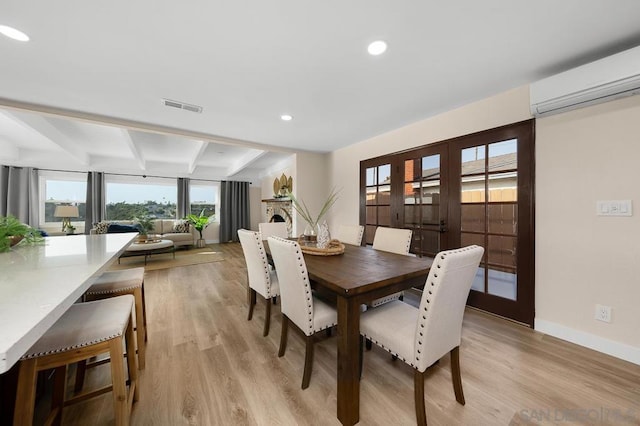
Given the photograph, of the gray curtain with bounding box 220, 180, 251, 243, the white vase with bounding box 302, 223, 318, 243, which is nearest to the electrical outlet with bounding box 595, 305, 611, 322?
the white vase with bounding box 302, 223, 318, 243

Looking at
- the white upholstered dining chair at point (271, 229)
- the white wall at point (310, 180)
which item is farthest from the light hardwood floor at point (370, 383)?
the white wall at point (310, 180)

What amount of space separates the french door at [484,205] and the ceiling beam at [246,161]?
3.00 m

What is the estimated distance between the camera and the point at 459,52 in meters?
1.68

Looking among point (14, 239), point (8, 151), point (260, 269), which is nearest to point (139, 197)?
point (8, 151)

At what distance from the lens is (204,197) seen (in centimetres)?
773

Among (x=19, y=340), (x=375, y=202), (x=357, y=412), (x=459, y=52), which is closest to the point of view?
(x=19, y=340)

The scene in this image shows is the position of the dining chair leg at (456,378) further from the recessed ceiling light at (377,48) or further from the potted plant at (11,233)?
the potted plant at (11,233)

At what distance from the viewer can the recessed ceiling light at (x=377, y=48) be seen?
5.19 ft

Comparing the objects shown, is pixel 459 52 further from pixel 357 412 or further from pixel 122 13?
pixel 357 412

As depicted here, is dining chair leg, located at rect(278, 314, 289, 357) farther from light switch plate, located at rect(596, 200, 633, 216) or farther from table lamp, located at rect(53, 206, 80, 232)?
table lamp, located at rect(53, 206, 80, 232)

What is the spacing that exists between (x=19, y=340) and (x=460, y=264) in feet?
4.86

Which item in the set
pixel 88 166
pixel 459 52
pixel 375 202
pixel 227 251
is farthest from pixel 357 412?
pixel 88 166

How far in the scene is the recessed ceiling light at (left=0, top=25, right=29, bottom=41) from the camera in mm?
1443

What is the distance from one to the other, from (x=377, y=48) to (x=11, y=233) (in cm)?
278
